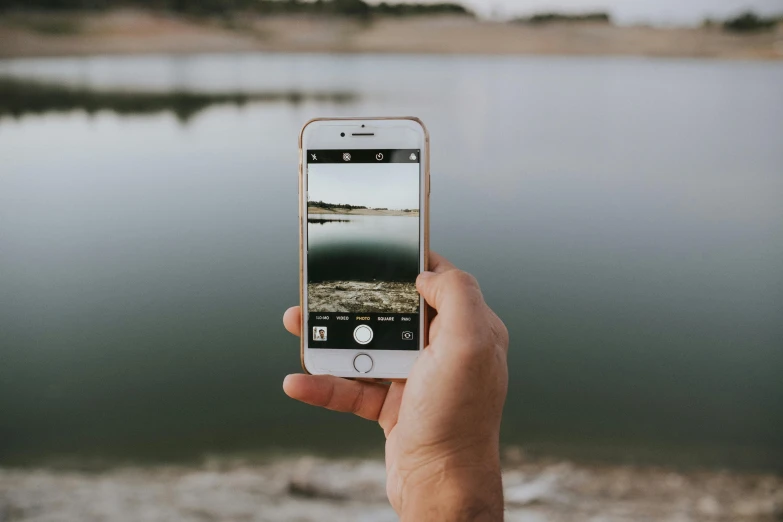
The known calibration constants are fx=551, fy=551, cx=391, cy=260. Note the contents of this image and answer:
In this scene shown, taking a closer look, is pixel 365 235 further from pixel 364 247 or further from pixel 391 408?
pixel 391 408

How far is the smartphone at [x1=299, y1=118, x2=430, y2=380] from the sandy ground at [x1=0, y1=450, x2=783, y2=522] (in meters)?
0.42

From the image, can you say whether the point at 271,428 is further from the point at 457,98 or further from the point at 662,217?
the point at 662,217

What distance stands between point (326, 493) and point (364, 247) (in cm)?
54

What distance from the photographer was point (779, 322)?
1.08 meters

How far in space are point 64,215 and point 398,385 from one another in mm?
802

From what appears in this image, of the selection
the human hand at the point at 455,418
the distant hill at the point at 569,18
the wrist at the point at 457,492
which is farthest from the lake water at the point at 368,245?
the distant hill at the point at 569,18

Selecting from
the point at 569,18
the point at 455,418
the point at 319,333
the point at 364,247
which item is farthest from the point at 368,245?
the point at 569,18

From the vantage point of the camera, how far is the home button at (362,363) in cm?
66

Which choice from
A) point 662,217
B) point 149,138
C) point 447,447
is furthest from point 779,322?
point 149,138

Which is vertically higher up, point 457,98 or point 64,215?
point 457,98

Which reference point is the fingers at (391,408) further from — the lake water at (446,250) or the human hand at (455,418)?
the lake water at (446,250)

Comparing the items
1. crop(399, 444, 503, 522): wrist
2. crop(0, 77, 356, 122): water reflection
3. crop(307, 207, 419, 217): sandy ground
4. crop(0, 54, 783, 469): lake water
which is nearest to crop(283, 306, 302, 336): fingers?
crop(307, 207, 419, 217): sandy ground

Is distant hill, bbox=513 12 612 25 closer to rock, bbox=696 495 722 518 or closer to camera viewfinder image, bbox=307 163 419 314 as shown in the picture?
camera viewfinder image, bbox=307 163 419 314

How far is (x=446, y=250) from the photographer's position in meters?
1.10
